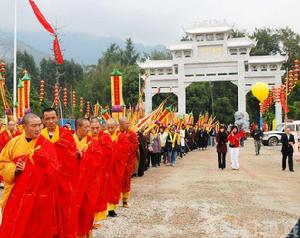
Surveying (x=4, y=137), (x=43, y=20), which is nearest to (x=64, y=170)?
(x=4, y=137)

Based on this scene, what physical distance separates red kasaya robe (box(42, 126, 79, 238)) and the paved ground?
1.87m

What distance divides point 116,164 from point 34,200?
136 inches

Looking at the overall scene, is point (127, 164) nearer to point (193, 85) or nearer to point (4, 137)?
point (4, 137)

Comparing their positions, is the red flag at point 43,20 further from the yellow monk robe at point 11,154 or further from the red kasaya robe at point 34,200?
the red kasaya robe at point 34,200

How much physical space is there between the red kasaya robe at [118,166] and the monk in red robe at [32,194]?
118 inches

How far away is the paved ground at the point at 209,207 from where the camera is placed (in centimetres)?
698

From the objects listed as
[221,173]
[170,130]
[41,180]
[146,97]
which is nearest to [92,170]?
[41,180]

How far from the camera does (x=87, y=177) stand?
6.01 meters

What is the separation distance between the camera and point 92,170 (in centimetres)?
614

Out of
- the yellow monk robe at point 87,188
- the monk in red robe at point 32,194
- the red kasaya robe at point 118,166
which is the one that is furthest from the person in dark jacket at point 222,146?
the monk in red robe at point 32,194

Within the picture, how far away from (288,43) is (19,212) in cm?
5899

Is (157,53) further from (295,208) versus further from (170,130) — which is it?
(295,208)

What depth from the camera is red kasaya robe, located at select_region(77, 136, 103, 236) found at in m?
5.87

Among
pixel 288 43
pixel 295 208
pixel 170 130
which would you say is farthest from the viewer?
pixel 288 43
